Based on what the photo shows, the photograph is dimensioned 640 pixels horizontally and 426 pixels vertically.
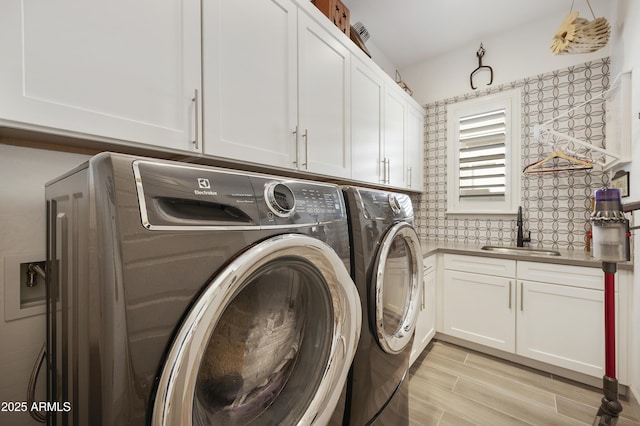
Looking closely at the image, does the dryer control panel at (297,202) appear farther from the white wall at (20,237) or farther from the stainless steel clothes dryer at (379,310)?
the white wall at (20,237)

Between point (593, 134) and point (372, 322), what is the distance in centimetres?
262

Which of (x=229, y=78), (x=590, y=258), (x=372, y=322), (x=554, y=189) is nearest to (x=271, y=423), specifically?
(x=372, y=322)

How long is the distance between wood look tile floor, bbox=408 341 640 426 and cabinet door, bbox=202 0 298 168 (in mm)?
1715

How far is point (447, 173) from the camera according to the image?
2.91m

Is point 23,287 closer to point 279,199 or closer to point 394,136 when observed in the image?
point 279,199

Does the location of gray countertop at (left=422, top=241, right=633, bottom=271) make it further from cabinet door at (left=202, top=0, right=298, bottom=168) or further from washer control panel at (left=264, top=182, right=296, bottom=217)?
washer control panel at (left=264, top=182, right=296, bottom=217)

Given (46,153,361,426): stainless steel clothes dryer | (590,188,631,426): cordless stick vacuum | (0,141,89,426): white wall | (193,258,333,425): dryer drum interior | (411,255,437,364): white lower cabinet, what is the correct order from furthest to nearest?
(411,255,437,364): white lower cabinet < (590,188,631,426): cordless stick vacuum < (0,141,89,426): white wall < (193,258,333,425): dryer drum interior < (46,153,361,426): stainless steel clothes dryer

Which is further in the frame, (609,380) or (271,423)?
A: (609,380)

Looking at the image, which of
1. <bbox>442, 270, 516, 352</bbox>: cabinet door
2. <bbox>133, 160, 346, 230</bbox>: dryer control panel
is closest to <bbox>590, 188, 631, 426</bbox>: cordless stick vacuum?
<bbox>442, 270, 516, 352</bbox>: cabinet door

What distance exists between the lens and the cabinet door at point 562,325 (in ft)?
5.86

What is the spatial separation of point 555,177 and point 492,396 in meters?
1.88

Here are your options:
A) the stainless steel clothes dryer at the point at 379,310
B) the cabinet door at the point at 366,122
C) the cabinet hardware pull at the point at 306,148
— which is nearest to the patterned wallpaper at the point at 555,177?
the cabinet door at the point at 366,122

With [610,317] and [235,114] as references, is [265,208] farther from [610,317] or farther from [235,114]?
[610,317]

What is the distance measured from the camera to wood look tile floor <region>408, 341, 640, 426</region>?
61.0 inches
